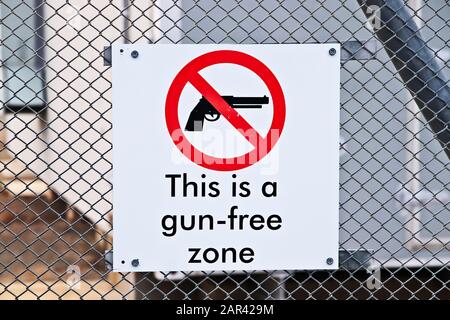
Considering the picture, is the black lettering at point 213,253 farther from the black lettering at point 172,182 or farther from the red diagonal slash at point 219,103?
the red diagonal slash at point 219,103

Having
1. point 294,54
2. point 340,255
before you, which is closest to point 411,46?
point 294,54

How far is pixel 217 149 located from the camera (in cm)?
322

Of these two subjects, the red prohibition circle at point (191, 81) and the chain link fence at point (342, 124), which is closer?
the red prohibition circle at point (191, 81)

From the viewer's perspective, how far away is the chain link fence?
3453mm

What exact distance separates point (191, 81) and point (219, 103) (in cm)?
14

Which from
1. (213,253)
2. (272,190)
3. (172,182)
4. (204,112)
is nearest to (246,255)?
(213,253)

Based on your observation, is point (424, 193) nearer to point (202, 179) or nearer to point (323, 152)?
point (323, 152)

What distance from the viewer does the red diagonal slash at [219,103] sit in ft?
10.5

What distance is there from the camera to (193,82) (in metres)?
3.20

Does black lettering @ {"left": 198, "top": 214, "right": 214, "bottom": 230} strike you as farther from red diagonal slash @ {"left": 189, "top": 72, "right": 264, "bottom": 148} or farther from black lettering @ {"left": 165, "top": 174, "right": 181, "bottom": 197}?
red diagonal slash @ {"left": 189, "top": 72, "right": 264, "bottom": 148}

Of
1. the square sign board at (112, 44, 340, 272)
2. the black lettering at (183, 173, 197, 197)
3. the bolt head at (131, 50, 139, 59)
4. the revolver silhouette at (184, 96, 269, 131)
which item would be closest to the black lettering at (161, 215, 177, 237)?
the square sign board at (112, 44, 340, 272)

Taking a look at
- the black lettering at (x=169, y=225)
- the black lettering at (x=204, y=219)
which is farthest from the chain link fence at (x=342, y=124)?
the black lettering at (x=204, y=219)

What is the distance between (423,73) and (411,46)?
0.40ft

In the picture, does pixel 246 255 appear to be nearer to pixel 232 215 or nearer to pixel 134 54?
pixel 232 215
